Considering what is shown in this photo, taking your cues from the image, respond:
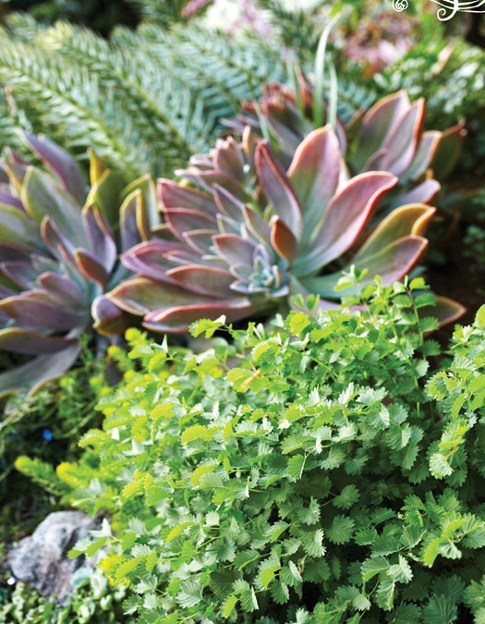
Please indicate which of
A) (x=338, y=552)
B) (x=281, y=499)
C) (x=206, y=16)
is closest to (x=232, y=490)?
(x=281, y=499)

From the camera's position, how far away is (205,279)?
44.2 inches

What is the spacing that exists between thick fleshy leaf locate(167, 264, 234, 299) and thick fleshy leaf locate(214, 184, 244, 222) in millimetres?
149

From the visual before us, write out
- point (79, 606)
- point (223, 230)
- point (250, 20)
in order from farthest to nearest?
1. point (250, 20)
2. point (223, 230)
3. point (79, 606)

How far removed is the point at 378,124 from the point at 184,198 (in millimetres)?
558

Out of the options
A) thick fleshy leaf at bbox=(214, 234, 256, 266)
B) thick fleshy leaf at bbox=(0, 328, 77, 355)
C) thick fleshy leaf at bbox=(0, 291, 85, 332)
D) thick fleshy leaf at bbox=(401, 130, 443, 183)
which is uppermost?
thick fleshy leaf at bbox=(401, 130, 443, 183)

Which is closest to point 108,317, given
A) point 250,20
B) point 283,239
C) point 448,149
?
point 283,239

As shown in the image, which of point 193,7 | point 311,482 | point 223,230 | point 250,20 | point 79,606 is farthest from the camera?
point 250,20

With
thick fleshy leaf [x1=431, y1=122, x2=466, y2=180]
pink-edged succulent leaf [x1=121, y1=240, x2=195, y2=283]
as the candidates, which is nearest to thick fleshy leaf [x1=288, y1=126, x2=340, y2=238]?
pink-edged succulent leaf [x1=121, y1=240, x2=195, y2=283]

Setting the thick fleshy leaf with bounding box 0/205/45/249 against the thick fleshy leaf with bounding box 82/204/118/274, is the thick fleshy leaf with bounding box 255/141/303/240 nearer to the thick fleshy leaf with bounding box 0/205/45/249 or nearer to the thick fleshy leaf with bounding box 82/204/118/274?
the thick fleshy leaf with bounding box 82/204/118/274

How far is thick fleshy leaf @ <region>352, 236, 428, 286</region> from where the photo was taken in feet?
3.29

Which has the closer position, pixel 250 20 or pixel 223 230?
pixel 223 230

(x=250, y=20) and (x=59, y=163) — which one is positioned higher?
(x=250, y=20)

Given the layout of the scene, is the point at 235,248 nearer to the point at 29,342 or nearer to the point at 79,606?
the point at 29,342

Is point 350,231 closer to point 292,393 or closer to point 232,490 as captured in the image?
point 292,393
